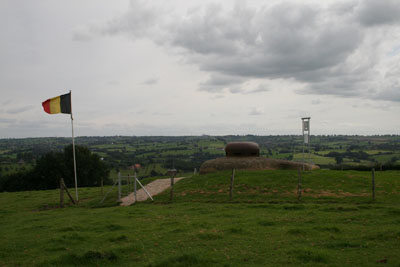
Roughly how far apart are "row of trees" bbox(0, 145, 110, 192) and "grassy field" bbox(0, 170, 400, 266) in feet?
103

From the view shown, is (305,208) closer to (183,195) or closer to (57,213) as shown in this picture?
(183,195)

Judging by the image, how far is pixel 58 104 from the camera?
80.6ft

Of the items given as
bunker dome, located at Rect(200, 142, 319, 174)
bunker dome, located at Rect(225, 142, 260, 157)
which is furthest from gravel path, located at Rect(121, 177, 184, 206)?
bunker dome, located at Rect(225, 142, 260, 157)

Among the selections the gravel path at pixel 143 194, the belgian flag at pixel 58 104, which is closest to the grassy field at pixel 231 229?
the gravel path at pixel 143 194

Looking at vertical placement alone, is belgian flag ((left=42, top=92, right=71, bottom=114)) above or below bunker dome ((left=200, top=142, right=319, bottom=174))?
above

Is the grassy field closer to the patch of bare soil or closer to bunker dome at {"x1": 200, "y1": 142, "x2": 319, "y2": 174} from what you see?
the patch of bare soil

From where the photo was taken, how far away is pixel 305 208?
661 inches

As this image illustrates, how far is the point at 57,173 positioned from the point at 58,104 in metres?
31.1

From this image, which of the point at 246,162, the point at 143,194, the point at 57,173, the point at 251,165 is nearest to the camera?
the point at 143,194

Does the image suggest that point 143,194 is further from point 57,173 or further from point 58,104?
point 57,173

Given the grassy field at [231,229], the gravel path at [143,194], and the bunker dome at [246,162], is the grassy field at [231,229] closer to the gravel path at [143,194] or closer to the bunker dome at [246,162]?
the gravel path at [143,194]

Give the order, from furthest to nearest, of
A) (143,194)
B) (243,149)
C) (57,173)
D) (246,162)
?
(57,173) < (243,149) < (246,162) < (143,194)

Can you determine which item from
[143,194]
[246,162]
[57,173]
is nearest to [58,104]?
[143,194]

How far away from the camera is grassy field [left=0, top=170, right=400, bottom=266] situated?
9.51 meters
